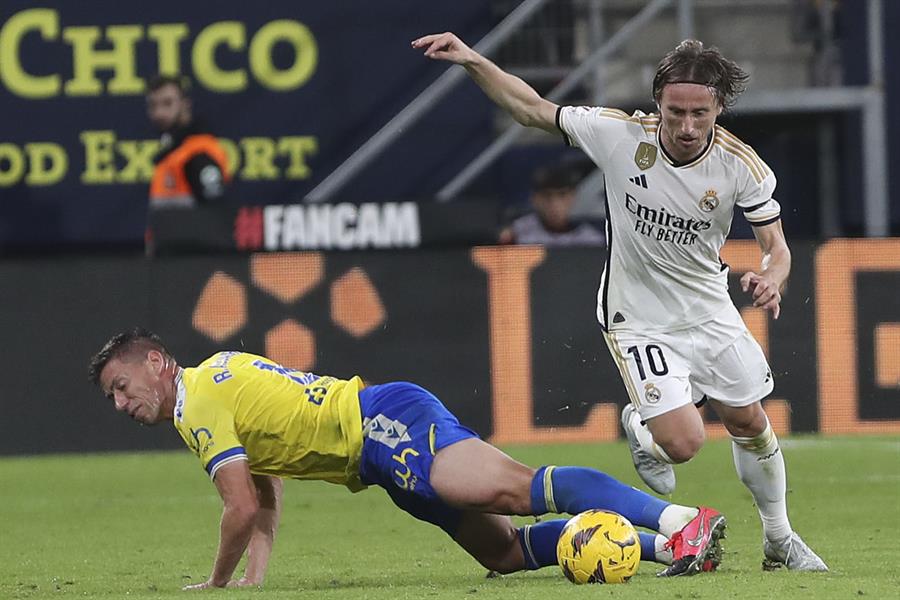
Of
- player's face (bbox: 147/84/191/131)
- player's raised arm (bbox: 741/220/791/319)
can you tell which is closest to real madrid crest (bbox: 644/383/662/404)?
player's raised arm (bbox: 741/220/791/319)

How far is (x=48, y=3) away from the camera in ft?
54.2

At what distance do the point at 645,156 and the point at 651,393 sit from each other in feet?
3.06

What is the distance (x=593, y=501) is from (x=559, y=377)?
607 centimetres

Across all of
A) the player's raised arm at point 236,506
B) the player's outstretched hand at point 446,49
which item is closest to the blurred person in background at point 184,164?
the player's outstretched hand at point 446,49

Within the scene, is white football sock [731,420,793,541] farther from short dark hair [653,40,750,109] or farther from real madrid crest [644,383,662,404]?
short dark hair [653,40,750,109]

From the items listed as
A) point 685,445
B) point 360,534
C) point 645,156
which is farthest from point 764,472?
point 360,534

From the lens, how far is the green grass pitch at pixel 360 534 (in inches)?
260

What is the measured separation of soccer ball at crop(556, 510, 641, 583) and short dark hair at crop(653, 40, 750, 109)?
5.38 feet

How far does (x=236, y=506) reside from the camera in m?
6.57

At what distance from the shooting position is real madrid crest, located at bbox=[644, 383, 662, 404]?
737 cm

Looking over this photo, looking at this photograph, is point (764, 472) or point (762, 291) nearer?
point (762, 291)

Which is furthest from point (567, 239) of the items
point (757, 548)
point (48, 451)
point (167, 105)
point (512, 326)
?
point (757, 548)

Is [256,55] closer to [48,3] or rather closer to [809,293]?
[48,3]

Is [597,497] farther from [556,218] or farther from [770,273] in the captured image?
[556,218]
